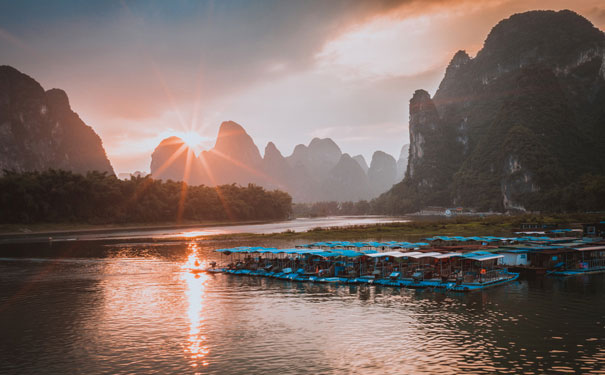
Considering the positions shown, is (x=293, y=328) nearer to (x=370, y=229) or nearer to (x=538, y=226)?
(x=370, y=229)

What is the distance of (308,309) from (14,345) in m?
17.6

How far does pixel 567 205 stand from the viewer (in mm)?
146750

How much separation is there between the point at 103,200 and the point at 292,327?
113 meters

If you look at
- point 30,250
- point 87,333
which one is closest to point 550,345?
point 87,333

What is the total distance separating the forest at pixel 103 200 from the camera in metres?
109

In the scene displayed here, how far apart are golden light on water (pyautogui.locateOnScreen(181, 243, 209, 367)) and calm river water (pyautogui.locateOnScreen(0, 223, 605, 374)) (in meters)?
0.11

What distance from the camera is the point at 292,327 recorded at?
86.8 ft

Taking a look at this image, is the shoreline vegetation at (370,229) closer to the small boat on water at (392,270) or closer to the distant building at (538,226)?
the distant building at (538,226)

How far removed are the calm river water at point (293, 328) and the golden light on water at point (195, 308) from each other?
11 cm

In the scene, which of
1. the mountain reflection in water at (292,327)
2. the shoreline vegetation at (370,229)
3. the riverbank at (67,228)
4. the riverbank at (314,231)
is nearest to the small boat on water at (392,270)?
the mountain reflection in water at (292,327)

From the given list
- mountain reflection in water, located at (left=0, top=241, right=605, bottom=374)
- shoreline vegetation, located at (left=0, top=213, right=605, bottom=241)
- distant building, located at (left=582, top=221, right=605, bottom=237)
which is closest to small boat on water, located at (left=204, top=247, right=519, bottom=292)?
mountain reflection in water, located at (left=0, top=241, right=605, bottom=374)

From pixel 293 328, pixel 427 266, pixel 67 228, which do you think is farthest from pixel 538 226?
pixel 67 228

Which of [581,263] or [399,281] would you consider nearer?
[399,281]

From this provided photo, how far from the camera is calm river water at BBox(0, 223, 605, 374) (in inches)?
805
